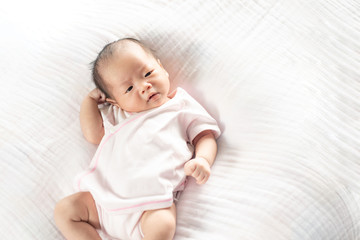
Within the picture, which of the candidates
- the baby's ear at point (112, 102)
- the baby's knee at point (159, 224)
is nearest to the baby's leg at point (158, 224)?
the baby's knee at point (159, 224)

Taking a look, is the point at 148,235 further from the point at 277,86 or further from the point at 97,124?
the point at 277,86

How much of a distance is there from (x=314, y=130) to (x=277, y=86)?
15cm

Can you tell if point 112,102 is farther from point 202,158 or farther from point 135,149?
point 202,158

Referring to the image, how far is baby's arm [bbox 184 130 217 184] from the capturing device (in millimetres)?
1117

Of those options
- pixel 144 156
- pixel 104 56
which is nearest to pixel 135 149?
pixel 144 156

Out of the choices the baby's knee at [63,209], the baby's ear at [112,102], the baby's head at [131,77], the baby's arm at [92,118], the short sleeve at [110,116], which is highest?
the baby's head at [131,77]

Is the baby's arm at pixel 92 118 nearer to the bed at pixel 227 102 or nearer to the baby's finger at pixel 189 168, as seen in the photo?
the bed at pixel 227 102

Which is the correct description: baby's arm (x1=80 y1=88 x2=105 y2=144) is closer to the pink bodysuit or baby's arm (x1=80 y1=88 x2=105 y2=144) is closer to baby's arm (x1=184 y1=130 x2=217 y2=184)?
the pink bodysuit

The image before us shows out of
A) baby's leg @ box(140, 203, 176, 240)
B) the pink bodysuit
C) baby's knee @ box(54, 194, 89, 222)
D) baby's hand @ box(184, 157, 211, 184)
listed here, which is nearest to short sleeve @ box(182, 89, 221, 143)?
the pink bodysuit

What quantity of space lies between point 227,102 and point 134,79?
0.25m

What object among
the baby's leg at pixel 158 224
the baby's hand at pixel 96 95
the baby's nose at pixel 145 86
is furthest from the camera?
the baby's hand at pixel 96 95

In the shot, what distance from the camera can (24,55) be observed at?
141 cm

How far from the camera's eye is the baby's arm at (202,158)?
112 cm

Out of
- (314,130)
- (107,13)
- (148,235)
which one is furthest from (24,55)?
(314,130)
